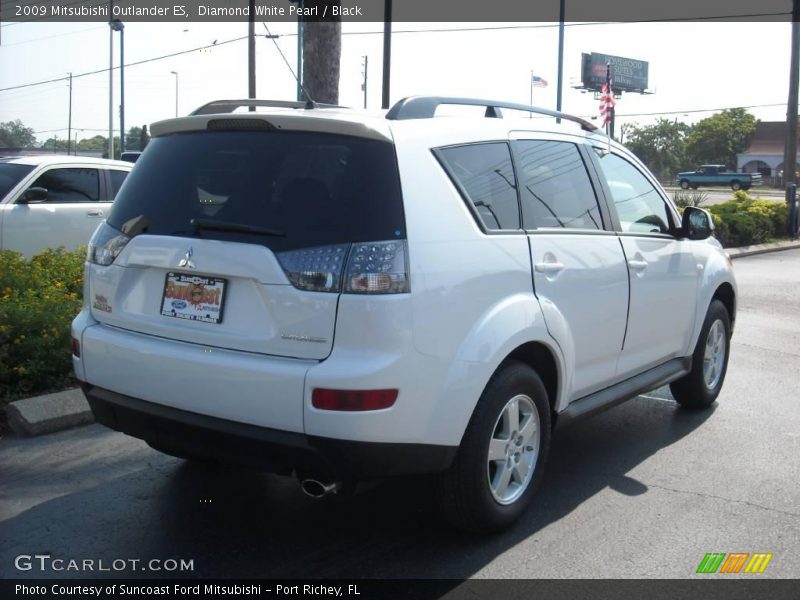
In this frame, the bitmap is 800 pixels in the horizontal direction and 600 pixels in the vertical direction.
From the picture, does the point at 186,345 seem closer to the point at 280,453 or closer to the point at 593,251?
the point at 280,453

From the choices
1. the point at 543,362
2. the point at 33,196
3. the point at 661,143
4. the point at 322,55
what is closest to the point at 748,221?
the point at 322,55

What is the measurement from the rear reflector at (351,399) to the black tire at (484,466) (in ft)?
1.78

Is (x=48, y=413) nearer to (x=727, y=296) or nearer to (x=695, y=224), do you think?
(x=695, y=224)

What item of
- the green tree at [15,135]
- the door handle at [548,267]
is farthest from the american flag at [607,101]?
the green tree at [15,135]

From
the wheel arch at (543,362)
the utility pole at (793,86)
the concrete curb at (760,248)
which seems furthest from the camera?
the utility pole at (793,86)

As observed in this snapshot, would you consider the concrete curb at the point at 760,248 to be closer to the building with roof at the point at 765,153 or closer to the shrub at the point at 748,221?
the shrub at the point at 748,221

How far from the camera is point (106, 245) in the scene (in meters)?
4.09

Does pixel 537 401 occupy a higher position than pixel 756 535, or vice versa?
pixel 537 401

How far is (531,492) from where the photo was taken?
4.26m

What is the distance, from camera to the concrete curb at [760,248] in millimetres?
17797

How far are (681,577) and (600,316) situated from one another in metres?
1.43

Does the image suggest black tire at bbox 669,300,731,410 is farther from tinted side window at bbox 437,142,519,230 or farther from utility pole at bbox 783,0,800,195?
utility pole at bbox 783,0,800,195

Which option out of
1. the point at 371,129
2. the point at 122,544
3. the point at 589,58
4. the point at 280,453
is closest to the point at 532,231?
the point at 371,129

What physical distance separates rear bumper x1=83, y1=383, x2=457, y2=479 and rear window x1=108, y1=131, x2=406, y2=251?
0.75 m
